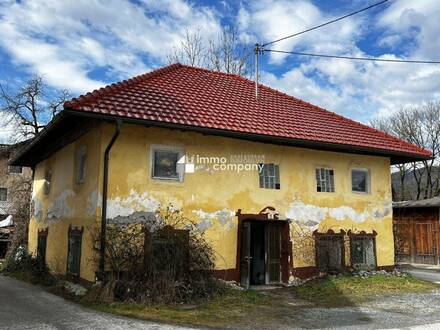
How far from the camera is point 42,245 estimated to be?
15461 millimetres

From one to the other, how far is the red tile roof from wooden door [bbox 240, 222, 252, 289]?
2.62 metres

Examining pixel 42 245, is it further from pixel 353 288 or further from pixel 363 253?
pixel 363 253

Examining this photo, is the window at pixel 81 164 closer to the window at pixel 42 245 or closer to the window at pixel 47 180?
the window at pixel 47 180

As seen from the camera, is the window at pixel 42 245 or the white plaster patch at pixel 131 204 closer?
the white plaster patch at pixel 131 204

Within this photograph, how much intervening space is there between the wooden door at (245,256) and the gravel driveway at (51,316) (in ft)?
14.6

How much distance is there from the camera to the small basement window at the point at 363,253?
13836mm

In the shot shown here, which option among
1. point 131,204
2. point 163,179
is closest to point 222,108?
point 163,179

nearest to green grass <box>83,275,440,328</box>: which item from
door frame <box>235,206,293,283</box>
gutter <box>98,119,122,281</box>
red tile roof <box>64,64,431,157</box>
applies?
door frame <box>235,206,293,283</box>

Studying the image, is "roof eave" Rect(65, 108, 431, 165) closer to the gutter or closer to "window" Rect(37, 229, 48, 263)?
the gutter

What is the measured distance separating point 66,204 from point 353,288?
8128 millimetres

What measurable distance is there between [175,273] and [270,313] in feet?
7.37

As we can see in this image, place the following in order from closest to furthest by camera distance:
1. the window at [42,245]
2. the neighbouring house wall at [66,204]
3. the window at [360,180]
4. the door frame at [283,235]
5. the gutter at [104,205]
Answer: the gutter at [104,205]
the neighbouring house wall at [66,204]
the door frame at [283,235]
the window at [360,180]
the window at [42,245]

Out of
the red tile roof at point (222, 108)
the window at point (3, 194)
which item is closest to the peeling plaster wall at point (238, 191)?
the red tile roof at point (222, 108)

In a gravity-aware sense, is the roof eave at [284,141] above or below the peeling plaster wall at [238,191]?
above
